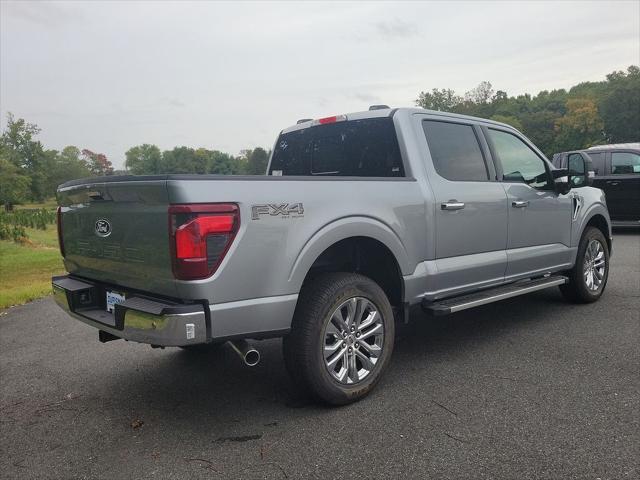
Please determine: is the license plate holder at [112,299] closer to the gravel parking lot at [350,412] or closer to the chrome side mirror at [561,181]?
the gravel parking lot at [350,412]

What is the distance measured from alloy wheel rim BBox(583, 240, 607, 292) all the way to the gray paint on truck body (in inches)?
47.5

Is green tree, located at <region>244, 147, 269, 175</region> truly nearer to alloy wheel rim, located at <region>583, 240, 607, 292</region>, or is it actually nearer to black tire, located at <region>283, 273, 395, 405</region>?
black tire, located at <region>283, 273, 395, 405</region>

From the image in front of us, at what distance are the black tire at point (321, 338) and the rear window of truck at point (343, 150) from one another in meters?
1.07

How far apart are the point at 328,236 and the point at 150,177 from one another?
1.08 metres

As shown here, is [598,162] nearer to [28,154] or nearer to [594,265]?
[594,265]

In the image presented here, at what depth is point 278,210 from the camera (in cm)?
292

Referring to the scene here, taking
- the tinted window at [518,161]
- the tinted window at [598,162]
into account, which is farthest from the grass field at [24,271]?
the tinted window at [598,162]

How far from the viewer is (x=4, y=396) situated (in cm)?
379

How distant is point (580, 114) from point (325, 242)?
72454mm

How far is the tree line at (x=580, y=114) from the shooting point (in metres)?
65.0

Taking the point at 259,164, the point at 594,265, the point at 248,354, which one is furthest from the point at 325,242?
the point at 259,164

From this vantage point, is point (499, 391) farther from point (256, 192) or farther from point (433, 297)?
point (256, 192)

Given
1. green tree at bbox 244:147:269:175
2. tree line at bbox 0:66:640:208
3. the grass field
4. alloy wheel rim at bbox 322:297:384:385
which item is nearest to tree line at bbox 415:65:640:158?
tree line at bbox 0:66:640:208

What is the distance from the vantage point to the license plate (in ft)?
10.4
